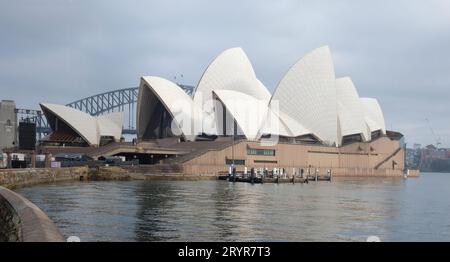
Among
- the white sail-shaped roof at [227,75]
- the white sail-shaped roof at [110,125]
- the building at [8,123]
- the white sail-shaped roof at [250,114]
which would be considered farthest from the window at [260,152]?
the building at [8,123]

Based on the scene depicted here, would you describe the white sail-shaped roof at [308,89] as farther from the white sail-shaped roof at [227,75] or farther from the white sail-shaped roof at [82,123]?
the white sail-shaped roof at [82,123]

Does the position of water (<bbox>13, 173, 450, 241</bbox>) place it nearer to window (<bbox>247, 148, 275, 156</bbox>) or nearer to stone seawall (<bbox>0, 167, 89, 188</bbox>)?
stone seawall (<bbox>0, 167, 89, 188</bbox>)

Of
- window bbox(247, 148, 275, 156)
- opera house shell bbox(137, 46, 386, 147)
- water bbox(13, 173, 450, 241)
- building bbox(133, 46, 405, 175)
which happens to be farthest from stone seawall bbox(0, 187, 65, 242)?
opera house shell bbox(137, 46, 386, 147)

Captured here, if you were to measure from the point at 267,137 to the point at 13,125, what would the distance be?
1902 inches

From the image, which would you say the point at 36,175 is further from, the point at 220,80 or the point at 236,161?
the point at 220,80

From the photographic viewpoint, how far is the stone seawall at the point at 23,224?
9.41m

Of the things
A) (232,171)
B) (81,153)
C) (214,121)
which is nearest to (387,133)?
(214,121)

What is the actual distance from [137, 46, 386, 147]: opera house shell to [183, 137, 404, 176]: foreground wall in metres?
3.18

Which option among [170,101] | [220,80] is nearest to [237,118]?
[220,80]

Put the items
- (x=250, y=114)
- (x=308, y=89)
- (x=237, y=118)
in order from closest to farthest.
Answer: (x=237, y=118) → (x=250, y=114) → (x=308, y=89)

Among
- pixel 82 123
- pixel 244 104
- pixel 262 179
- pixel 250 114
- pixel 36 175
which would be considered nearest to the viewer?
pixel 36 175

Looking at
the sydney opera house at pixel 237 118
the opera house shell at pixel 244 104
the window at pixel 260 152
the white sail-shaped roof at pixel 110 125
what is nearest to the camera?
the window at pixel 260 152

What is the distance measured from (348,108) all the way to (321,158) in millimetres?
12684

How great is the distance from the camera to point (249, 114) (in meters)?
90.5
